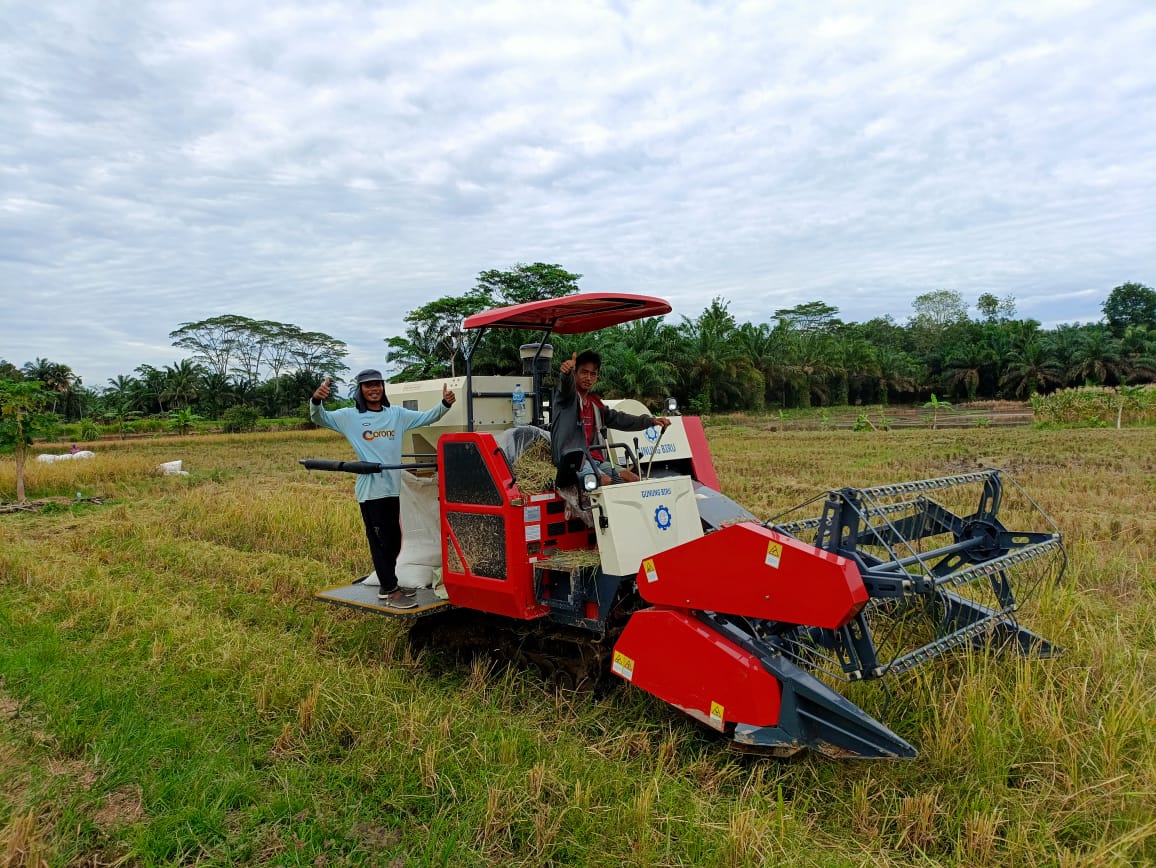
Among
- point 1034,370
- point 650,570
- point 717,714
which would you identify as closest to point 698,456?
point 650,570

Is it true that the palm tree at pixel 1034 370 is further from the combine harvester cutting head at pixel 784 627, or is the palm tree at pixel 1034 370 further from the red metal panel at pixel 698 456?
the combine harvester cutting head at pixel 784 627

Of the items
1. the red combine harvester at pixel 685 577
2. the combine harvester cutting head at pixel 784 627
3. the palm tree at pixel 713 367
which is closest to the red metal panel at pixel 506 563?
the red combine harvester at pixel 685 577

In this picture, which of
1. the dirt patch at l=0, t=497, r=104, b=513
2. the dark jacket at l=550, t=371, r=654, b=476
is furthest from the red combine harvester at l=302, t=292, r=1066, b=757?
the dirt patch at l=0, t=497, r=104, b=513

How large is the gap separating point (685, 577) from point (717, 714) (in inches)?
25.0

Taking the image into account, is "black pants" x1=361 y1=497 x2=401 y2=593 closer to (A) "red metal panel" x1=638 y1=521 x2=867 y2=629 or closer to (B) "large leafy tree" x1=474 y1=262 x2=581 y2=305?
(A) "red metal panel" x1=638 y1=521 x2=867 y2=629

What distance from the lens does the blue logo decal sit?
4.10 meters

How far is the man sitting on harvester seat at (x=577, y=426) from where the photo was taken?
441 centimetres

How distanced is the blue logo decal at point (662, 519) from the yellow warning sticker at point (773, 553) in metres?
0.95

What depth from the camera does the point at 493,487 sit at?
443 centimetres

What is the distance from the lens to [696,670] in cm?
342

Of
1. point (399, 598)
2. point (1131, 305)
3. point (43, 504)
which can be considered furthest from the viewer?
point (1131, 305)

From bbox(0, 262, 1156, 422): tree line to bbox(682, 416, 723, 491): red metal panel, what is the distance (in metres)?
22.9

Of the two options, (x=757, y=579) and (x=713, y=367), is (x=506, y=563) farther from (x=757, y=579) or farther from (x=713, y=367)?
(x=713, y=367)

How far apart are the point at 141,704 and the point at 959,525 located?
5041mm
